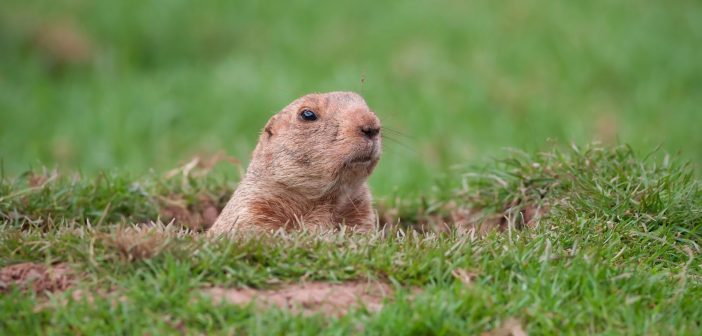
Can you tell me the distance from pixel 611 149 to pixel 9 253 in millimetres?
3664

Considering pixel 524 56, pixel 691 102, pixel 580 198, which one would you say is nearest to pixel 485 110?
pixel 524 56

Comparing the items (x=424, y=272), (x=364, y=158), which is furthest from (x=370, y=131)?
(x=424, y=272)

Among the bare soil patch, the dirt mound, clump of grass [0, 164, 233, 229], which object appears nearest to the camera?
the bare soil patch

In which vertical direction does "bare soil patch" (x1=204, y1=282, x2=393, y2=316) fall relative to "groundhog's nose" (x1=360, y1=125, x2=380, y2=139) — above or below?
below

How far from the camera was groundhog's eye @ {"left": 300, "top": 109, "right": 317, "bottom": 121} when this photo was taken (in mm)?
5352

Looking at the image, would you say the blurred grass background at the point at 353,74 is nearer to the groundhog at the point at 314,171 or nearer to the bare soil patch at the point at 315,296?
the groundhog at the point at 314,171

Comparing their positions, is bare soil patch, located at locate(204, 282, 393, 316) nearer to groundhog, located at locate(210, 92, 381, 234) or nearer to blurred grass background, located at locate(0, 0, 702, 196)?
groundhog, located at locate(210, 92, 381, 234)

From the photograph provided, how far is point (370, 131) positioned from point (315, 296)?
1.29m

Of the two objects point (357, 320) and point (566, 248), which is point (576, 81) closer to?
point (566, 248)

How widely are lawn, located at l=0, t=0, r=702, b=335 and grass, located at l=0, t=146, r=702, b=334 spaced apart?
12mm

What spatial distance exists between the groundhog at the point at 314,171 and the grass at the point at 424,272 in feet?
1.97

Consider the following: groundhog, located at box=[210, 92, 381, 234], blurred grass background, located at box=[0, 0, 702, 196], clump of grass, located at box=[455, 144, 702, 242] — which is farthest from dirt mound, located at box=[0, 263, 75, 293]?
blurred grass background, located at box=[0, 0, 702, 196]

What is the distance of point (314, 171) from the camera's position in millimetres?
5238

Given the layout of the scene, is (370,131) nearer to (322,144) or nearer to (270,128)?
(322,144)
